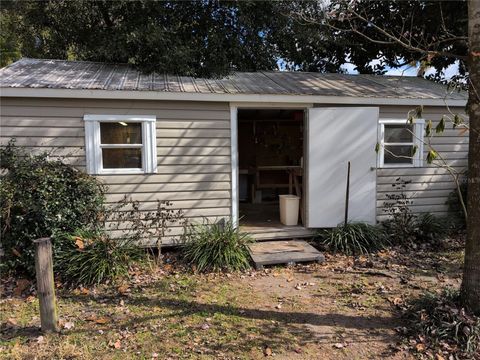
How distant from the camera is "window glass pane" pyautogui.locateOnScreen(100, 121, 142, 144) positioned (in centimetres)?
615

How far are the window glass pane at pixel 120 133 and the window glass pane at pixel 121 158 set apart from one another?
0.48 feet

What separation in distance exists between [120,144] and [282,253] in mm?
3164

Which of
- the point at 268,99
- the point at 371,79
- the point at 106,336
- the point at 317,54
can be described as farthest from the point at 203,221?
the point at 317,54

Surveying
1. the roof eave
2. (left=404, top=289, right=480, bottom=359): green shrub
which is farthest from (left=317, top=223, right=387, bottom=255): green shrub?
(left=404, top=289, right=480, bottom=359): green shrub

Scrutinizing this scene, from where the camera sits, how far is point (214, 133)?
6.56 m

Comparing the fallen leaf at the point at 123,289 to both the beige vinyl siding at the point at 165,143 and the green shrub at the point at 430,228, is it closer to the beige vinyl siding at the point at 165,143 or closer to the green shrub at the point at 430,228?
the beige vinyl siding at the point at 165,143

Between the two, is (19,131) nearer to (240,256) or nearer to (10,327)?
(10,327)

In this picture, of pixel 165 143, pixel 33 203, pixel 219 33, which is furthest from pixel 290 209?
pixel 219 33

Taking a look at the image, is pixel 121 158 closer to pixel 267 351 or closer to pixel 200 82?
pixel 200 82

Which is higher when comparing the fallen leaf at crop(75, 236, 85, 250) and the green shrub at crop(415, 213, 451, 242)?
the fallen leaf at crop(75, 236, 85, 250)

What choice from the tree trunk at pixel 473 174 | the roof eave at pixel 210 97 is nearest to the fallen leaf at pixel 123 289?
the roof eave at pixel 210 97

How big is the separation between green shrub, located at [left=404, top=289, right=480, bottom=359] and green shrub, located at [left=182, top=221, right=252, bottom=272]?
8.60 ft

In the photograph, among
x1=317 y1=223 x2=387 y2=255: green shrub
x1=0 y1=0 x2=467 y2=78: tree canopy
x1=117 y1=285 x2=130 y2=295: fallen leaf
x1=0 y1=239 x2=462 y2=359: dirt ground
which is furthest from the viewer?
x1=0 y1=0 x2=467 y2=78: tree canopy

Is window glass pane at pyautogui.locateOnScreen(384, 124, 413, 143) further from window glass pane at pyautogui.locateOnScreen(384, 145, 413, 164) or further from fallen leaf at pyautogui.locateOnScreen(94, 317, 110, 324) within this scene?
fallen leaf at pyautogui.locateOnScreen(94, 317, 110, 324)
